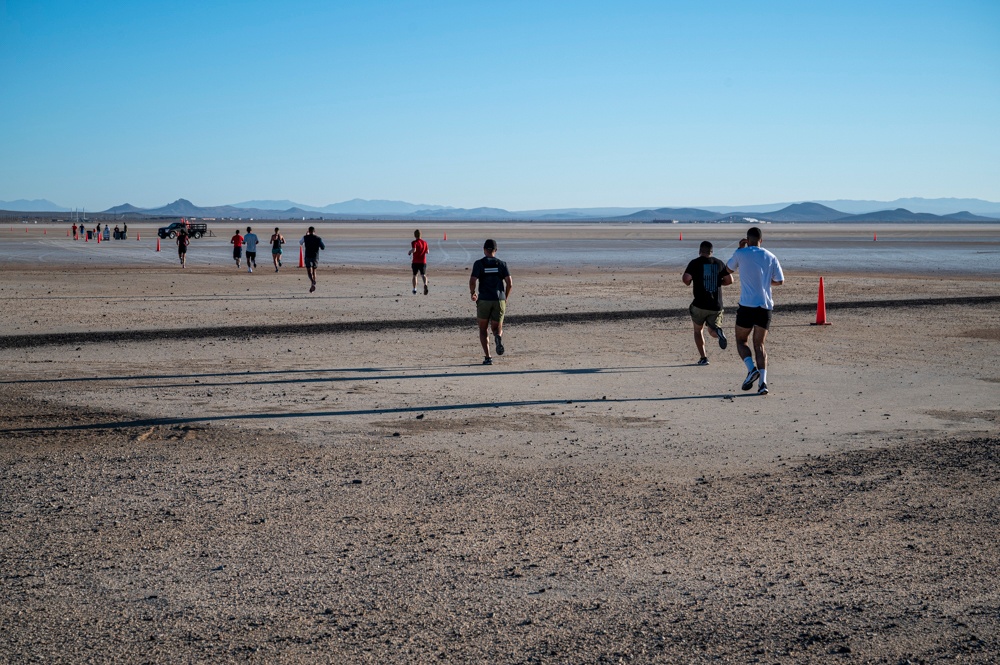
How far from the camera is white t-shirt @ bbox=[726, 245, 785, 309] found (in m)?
11.6

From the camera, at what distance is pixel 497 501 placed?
285 inches

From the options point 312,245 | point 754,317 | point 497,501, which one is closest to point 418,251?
point 312,245

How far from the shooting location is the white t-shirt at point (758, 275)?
37.9ft

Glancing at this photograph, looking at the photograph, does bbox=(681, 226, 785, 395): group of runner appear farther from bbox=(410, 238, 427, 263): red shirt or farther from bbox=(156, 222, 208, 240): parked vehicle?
bbox=(156, 222, 208, 240): parked vehicle

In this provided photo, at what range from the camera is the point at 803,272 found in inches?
1438

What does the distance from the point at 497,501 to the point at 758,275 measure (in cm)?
566

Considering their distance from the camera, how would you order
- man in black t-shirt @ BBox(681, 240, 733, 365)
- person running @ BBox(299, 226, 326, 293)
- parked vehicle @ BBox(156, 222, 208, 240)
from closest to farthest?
1. man in black t-shirt @ BBox(681, 240, 733, 365)
2. person running @ BBox(299, 226, 326, 293)
3. parked vehicle @ BBox(156, 222, 208, 240)

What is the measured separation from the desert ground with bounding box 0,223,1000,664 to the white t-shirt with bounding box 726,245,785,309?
3.74 feet

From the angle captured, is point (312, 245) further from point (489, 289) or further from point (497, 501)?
point (497, 501)

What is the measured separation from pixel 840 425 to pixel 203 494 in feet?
20.3

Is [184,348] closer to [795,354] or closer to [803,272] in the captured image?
[795,354]

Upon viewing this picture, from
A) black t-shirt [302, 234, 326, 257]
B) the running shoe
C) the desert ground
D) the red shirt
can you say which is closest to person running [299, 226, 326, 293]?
black t-shirt [302, 234, 326, 257]

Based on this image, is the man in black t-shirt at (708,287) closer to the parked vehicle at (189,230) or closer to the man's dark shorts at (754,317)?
the man's dark shorts at (754,317)

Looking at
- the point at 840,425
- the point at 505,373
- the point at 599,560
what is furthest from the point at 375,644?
the point at 505,373
